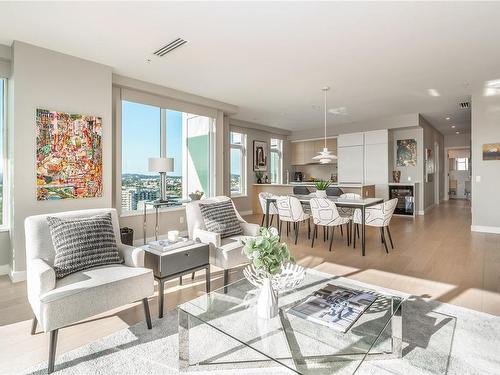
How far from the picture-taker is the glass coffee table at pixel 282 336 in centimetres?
148

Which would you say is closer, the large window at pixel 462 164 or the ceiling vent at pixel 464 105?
the ceiling vent at pixel 464 105

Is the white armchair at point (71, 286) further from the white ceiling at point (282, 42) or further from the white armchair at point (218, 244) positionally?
the white ceiling at point (282, 42)

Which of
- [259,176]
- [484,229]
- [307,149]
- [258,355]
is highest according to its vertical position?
[307,149]

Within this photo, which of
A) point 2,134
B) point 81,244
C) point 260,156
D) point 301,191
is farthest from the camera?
point 260,156

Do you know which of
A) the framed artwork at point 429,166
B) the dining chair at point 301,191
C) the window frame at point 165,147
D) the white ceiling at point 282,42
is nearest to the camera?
the white ceiling at point 282,42

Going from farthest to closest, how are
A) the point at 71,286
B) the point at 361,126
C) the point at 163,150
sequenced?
the point at 361,126, the point at 163,150, the point at 71,286

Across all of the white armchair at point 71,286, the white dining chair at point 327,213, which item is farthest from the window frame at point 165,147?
the white armchair at point 71,286

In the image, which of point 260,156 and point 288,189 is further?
point 260,156

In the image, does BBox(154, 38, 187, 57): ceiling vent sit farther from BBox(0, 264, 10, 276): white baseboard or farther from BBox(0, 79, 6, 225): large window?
BBox(0, 264, 10, 276): white baseboard

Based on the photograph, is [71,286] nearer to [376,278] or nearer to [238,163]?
[376,278]

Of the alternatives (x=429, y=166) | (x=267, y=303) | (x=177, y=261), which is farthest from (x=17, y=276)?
(x=429, y=166)

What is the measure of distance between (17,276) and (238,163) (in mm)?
5980

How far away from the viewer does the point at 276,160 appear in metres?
10.2

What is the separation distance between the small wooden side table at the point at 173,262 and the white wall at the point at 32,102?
1997 mm
